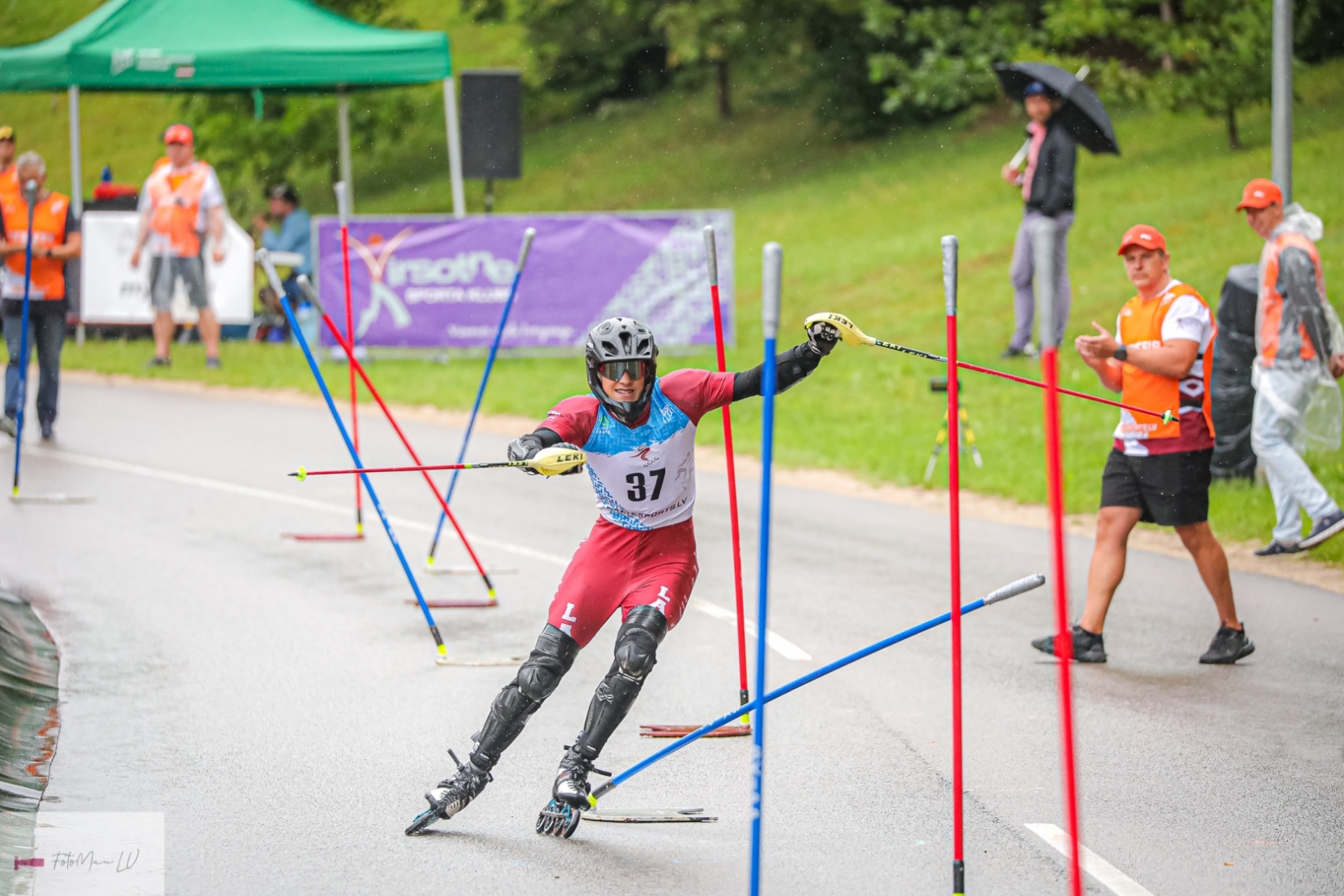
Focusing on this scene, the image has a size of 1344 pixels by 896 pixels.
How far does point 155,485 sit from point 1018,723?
8.28 meters

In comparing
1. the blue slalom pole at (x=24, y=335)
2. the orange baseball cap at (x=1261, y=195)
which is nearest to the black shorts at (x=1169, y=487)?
the orange baseball cap at (x=1261, y=195)

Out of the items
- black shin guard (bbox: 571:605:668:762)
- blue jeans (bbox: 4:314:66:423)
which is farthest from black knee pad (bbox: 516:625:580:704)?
blue jeans (bbox: 4:314:66:423)

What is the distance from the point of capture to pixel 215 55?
2095 centimetres

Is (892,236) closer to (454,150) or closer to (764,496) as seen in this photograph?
(454,150)

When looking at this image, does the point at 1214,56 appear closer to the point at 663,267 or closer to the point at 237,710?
the point at 663,267

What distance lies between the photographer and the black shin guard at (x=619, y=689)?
5.94 metres

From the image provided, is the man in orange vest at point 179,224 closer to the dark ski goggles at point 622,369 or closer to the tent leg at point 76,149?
the tent leg at point 76,149

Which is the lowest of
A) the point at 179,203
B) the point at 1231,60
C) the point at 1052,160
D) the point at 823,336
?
the point at 823,336

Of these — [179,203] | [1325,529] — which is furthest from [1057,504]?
[179,203]

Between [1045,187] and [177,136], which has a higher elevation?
[177,136]

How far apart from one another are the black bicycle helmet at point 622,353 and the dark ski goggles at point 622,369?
0.05ft

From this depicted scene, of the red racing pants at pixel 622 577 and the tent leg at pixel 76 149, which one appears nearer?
the red racing pants at pixel 622 577

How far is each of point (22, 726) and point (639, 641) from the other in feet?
9.51

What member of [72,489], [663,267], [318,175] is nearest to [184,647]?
[72,489]
